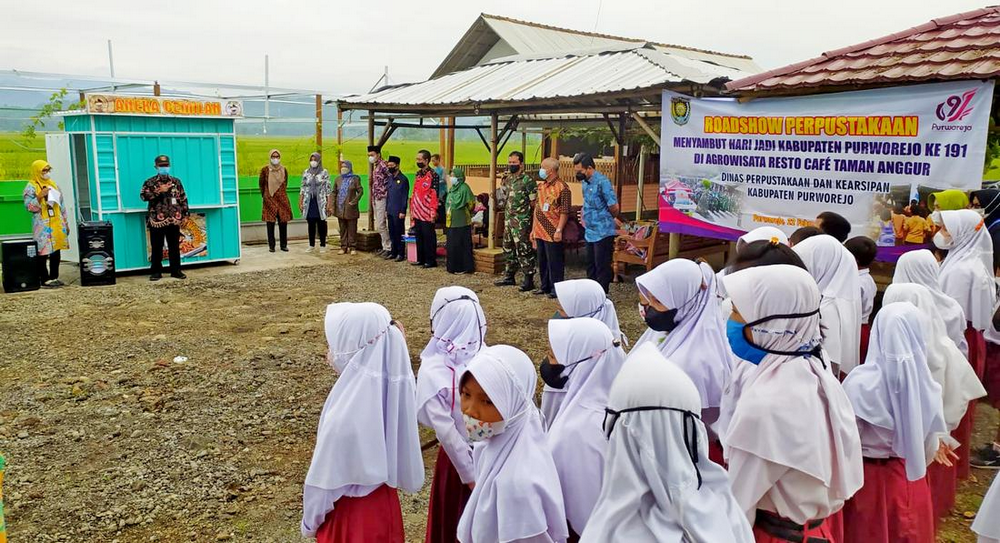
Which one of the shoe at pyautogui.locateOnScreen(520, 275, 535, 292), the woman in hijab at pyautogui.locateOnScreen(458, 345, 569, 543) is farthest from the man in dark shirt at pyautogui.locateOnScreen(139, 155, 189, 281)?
the woman in hijab at pyautogui.locateOnScreen(458, 345, 569, 543)

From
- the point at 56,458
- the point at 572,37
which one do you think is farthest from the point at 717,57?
the point at 56,458

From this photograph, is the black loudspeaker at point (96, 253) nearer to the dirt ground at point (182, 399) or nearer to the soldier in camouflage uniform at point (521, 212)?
the dirt ground at point (182, 399)

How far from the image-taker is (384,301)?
8.67m

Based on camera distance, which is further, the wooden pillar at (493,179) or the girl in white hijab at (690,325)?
the wooden pillar at (493,179)

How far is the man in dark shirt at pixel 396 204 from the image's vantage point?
11.0 metres

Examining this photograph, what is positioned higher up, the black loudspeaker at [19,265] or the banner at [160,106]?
the banner at [160,106]

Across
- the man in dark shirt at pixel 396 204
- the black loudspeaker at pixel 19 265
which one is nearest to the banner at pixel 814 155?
the man in dark shirt at pixel 396 204

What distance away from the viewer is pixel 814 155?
6316 mm

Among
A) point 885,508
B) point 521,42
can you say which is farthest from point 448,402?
point 521,42

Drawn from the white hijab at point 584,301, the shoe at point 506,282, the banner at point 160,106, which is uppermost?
the banner at point 160,106

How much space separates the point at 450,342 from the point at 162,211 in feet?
24.7

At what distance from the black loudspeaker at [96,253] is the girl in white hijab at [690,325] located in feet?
26.5

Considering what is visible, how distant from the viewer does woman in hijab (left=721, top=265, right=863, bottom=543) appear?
2.22 metres

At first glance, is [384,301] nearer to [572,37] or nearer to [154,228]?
[154,228]
